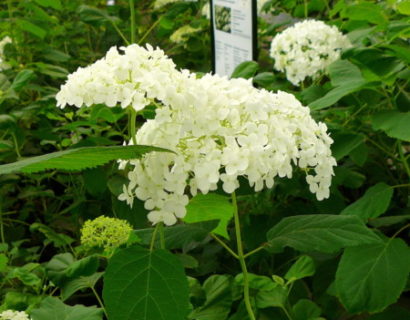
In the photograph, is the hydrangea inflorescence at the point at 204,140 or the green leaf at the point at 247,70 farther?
the green leaf at the point at 247,70

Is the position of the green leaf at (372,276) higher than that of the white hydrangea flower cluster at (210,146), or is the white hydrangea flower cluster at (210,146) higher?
the white hydrangea flower cluster at (210,146)

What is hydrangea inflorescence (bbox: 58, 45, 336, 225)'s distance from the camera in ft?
3.10

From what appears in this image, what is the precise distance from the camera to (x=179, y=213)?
98 centimetres

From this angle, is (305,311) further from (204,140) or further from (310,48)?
(310,48)

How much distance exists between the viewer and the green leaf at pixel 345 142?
5.15 ft

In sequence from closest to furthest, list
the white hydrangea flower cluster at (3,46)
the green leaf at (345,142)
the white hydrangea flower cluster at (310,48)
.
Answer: the green leaf at (345,142) → the white hydrangea flower cluster at (310,48) → the white hydrangea flower cluster at (3,46)

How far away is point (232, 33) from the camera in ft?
7.16

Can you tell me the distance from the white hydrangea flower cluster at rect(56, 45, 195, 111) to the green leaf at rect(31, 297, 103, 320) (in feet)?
1.25

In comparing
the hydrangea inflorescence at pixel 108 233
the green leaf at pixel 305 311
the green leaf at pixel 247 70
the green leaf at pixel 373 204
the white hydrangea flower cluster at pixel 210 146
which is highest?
the white hydrangea flower cluster at pixel 210 146

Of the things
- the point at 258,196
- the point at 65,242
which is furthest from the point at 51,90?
the point at 258,196

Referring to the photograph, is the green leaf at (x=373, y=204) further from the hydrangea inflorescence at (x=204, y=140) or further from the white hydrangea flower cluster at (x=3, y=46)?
the white hydrangea flower cluster at (x=3, y=46)

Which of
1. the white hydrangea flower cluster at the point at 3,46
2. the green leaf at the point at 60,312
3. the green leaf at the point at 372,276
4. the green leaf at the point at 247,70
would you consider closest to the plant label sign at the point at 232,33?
the green leaf at the point at 247,70

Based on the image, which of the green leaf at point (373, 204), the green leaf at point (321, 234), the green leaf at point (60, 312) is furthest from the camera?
the green leaf at point (373, 204)

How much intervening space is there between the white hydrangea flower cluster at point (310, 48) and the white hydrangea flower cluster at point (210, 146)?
→ 1008 millimetres
